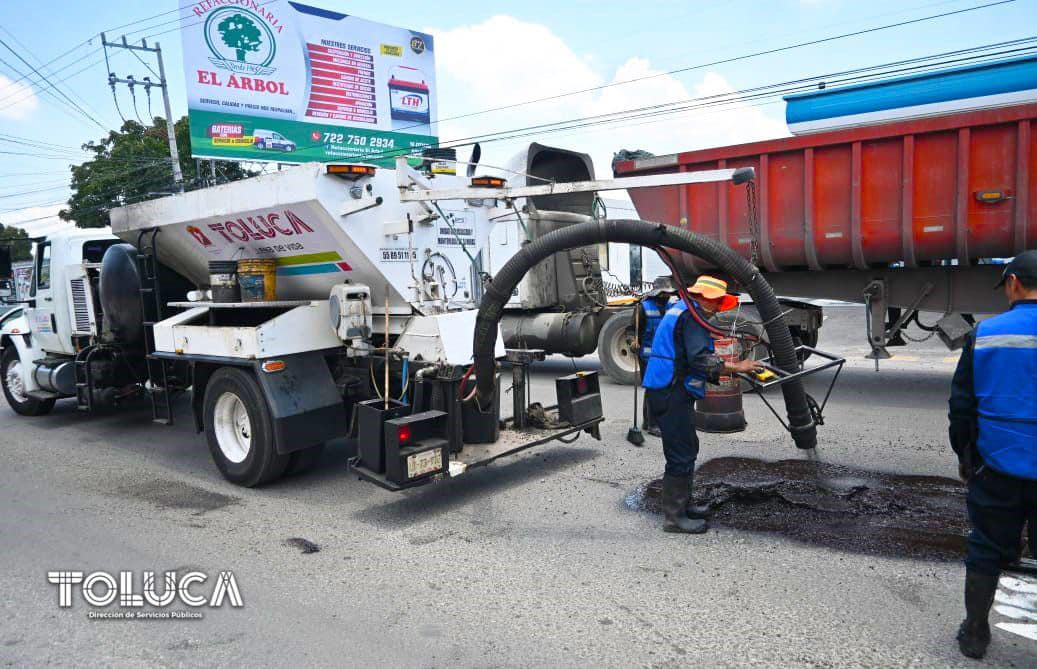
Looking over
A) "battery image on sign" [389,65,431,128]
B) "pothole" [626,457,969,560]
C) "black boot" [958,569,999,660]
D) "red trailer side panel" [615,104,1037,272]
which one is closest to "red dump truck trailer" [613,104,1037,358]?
"red trailer side panel" [615,104,1037,272]

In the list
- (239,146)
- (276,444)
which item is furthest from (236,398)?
(239,146)

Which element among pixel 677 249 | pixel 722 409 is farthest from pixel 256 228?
pixel 722 409

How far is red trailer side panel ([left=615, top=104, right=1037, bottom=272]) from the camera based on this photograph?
725 centimetres

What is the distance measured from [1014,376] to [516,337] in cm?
845

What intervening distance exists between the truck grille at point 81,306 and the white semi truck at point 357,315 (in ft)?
3.19

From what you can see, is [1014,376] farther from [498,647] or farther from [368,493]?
[368,493]

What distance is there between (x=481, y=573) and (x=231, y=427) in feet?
10.6

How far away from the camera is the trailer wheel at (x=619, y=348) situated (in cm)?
1024

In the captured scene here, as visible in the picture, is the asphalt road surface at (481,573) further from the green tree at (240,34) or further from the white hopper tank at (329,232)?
the green tree at (240,34)

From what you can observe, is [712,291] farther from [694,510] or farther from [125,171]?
[125,171]

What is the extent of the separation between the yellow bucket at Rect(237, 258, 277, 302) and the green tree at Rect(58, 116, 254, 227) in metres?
20.8

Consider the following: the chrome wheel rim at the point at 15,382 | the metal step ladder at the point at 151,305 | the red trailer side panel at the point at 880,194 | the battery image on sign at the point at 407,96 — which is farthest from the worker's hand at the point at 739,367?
the battery image on sign at the point at 407,96

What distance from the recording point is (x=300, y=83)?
1744 centimetres

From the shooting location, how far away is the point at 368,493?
558 cm
